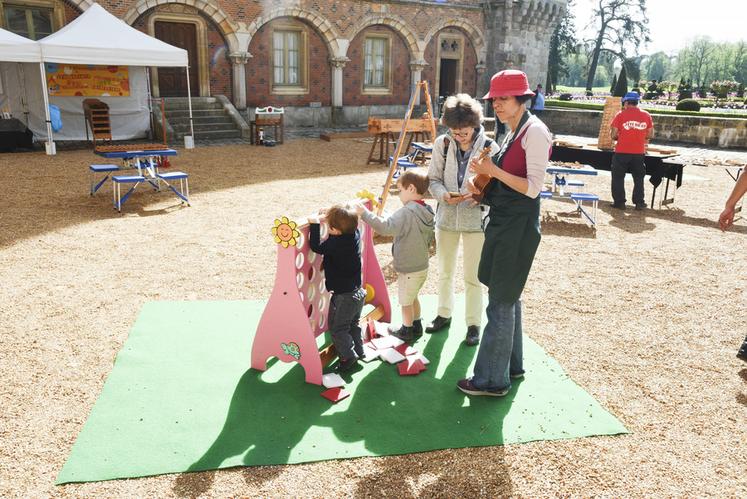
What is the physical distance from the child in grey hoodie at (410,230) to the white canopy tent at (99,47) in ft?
38.1

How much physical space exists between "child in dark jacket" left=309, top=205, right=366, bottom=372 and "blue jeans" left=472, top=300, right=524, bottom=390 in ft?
2.86

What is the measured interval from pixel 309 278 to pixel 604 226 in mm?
6029

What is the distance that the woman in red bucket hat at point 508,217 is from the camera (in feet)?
10.4

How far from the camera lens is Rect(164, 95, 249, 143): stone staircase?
56.3 ft

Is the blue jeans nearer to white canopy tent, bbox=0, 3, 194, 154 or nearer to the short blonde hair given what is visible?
the short blonde hair

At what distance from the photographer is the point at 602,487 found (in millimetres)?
2953

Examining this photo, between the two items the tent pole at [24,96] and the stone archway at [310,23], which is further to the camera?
the stone archway at [310,23]

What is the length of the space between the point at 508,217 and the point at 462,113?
2.96 ft

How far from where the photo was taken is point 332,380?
3809 millimetres

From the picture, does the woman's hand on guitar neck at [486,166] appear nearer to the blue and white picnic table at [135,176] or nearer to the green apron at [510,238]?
the green apron at [510,238]

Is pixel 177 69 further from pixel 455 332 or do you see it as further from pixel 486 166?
pixel 486 166

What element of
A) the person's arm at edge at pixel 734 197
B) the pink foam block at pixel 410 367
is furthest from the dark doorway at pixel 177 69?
the person's arm at edge at pixel 734 197

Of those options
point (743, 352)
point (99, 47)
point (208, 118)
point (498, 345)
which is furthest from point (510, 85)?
point (208, 118)

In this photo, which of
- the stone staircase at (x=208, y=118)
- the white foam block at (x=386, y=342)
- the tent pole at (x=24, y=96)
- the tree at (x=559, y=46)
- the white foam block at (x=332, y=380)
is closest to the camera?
the white foam block at (x=332, y=380)
